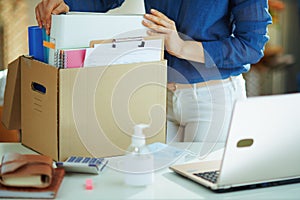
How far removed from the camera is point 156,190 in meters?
1.61

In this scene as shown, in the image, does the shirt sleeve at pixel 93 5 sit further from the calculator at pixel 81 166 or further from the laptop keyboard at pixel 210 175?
the laptop keyboard at pixel 210 175

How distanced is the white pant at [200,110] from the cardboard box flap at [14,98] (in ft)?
1.59

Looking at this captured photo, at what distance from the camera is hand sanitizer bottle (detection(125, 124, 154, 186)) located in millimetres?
1614

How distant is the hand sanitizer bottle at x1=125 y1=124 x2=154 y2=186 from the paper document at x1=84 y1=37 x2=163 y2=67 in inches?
11.0

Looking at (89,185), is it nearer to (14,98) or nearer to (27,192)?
(27,192)

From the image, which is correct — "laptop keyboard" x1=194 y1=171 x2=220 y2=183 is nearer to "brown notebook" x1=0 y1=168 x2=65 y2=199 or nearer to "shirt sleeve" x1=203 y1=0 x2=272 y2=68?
"brown notebook" x1=0 y1=168 x2=65 y2=199

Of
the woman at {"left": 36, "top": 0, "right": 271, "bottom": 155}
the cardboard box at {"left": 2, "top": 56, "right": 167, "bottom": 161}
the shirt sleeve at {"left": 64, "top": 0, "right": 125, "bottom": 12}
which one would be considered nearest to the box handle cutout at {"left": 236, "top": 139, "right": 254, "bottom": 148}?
the cardboard box at {"left": 2, "top": 56, "right": 167, "bottom": 161}

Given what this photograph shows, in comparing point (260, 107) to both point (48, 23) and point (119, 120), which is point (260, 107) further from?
point (48, 23)

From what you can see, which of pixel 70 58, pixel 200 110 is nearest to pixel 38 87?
pixel 70 58

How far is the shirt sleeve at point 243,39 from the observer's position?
2.08 meters

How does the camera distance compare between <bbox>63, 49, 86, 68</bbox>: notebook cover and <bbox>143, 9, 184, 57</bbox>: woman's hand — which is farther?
<bbox>143, 9, 184, 57</bbox>: woman's hand

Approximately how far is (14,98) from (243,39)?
73 centimetres

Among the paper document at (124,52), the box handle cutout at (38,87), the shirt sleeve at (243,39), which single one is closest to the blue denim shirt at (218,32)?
the shirt sleeve at (243,39)

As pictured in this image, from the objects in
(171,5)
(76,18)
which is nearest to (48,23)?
(76,18)
